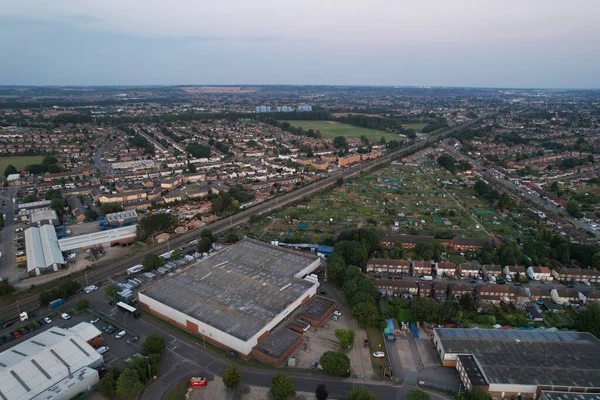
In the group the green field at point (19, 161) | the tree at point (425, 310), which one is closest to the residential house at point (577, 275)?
the tree at point (425, 310)

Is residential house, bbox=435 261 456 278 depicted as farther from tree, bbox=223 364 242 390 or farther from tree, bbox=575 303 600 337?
tree, bbox=223 364 242 390

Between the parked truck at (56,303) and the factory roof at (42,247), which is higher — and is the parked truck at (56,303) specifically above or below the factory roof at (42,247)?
below

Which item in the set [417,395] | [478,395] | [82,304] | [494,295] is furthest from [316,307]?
[82,304]

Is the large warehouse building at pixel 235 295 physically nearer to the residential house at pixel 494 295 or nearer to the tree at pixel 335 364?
the tree at pixel 335 364

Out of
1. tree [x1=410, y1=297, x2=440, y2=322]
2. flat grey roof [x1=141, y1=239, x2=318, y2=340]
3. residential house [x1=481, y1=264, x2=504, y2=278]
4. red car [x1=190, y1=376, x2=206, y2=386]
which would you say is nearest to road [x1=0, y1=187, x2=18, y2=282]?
flat grey roof [x1=141, y1=239, x2=318, y2=340]

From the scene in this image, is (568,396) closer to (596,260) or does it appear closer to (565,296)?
(565,296)
